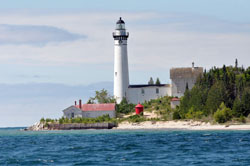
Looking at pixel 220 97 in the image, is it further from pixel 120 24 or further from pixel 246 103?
pixel 120 24

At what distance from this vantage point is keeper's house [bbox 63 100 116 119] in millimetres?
100938

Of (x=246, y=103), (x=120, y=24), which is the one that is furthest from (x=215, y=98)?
(x=120, y=24)

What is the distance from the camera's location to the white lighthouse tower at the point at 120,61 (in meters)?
104

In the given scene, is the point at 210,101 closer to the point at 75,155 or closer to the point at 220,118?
the point at 220,118

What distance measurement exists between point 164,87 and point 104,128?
19.6 m

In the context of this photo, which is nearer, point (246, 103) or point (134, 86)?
point (246, 103)

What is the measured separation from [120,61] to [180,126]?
22.2 meters

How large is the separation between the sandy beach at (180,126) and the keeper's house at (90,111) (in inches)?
317

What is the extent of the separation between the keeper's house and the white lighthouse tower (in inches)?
183

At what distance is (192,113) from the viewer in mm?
88312

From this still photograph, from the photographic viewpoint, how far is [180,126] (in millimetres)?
85625

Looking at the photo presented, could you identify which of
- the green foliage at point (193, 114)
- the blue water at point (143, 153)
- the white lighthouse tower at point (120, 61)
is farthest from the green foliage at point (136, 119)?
the blue water at point (143, 153)

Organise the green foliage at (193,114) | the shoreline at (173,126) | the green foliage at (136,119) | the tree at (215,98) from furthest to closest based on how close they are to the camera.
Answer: the green foliage at (136,119) → the green foliage at (193,114) → the tree at (215,98) → the shoreline at (173,126)

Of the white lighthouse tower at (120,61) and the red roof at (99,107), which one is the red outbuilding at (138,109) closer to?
the red roof at (99,107)
